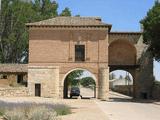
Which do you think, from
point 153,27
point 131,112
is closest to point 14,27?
point 153,27

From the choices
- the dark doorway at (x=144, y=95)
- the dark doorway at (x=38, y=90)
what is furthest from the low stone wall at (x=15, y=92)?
the dark doorway at (x=144, y=95)

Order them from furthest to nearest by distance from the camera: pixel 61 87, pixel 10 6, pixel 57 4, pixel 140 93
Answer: pixel 57 4
pixel 10 6
pixel 140 93
pixel 61 87

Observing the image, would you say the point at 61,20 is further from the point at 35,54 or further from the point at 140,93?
the point at 140,93

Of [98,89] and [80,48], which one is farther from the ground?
[80,48]

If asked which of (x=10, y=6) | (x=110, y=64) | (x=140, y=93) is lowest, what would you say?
(x=140, y=93)

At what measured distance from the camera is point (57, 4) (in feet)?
267

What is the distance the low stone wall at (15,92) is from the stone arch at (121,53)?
15.4 m

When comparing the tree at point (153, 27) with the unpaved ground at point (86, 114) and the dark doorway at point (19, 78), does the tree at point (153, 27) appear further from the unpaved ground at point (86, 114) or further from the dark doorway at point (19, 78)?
the dark doorway at point (19, 78)

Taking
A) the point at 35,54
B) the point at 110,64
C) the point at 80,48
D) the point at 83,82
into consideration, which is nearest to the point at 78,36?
the point at 80,48

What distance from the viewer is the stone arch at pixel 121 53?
64625mm

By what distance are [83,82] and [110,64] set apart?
123030 millimetres

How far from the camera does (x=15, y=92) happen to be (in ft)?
177

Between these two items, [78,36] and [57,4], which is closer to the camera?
[78,36]

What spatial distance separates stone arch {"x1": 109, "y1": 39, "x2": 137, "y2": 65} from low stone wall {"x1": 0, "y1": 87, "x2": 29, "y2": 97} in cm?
1541
